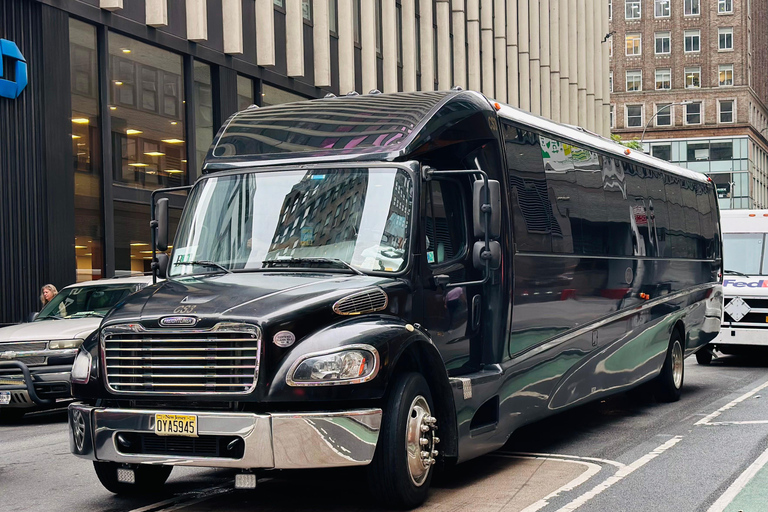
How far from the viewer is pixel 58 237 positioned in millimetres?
21047

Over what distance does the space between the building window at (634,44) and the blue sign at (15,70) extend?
83547 millimetres

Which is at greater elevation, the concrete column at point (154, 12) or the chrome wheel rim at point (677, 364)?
the concrete column at point (154, 12)

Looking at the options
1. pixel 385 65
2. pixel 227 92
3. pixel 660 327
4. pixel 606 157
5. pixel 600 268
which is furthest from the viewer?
pixel 385 65

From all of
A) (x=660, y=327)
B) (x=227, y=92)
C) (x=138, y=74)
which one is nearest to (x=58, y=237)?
(x=138, y=74)

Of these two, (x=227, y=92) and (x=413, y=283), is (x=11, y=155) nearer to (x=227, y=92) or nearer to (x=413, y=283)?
(x=227, y=92)

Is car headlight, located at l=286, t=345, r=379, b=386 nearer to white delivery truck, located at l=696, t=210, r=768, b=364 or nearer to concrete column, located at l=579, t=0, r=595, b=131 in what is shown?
white delivery truck, located at l=696, t=210, r=768, b=364

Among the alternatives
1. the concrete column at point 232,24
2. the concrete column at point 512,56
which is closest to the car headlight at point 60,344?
the concrete column at point 232,24

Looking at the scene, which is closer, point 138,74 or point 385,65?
point 138,74

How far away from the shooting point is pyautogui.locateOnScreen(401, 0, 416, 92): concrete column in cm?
3362

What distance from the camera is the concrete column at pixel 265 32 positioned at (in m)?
26.5

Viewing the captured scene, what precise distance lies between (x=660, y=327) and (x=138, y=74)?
14.3m

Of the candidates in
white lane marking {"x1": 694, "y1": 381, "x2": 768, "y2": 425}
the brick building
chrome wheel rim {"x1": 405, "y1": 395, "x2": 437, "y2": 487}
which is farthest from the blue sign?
the brick building

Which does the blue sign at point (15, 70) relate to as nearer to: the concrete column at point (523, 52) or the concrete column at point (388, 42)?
the concrete column at point (388, 42)

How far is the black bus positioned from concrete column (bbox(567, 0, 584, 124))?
133ft
